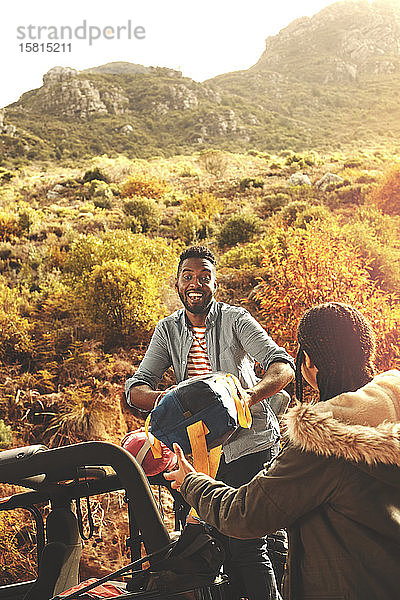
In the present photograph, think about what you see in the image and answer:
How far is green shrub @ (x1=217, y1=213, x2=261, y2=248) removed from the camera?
8055mm

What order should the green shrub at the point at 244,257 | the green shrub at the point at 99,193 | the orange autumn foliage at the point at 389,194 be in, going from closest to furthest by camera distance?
the green shrub at the point at 244,257
the orange autumn foliage at the point at 389,194
the green shrub at the point at 99,193

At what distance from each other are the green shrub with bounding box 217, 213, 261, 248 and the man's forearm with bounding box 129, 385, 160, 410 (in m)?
6.24

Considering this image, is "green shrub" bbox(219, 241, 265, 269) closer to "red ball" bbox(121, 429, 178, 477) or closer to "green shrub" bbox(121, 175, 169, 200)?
"green shrub" bbox(121, 175, 169, 200)

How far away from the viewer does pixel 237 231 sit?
8.09 meters

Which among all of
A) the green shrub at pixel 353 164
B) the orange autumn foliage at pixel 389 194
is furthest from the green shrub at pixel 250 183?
the orange autumn foliage at pixel 389 194

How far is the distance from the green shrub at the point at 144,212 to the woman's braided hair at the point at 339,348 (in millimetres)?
8012

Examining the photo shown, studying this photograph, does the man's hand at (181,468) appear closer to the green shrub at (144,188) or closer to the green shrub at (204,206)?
the green shrub at (204,206)

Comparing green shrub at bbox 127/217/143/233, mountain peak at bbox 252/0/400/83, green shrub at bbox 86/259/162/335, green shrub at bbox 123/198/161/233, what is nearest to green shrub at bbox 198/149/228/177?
green shrub at bbox 123/198/161/233

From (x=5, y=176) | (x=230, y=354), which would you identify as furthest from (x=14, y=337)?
(x=5, y=176)

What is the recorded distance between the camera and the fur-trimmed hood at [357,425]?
1006mm

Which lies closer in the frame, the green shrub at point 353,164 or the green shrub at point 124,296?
the green shrub at point 124,296

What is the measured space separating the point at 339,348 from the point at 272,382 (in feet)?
2.13

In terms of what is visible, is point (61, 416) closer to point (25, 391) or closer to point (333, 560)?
point (25, 391)

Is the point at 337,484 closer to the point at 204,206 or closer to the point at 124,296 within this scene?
the point at 124,296
